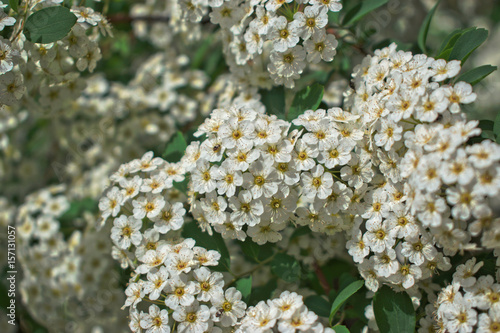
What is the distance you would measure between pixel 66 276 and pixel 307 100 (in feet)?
6.74

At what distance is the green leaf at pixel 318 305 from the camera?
7.18 ft

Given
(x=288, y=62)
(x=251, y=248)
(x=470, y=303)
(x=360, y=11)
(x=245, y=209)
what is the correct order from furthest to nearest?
(x=360, y=11)
(x=288, y=62)
(x=251, y=248)
(x=245, y=209)
(x=470, y=303)

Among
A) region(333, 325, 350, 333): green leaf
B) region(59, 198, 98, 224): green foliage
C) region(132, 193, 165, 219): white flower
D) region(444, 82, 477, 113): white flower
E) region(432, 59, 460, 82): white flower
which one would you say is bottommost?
region(59, 198, 98, 224): green foliage

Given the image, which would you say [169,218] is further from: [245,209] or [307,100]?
[307,100]

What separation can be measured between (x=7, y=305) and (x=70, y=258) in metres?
0.65

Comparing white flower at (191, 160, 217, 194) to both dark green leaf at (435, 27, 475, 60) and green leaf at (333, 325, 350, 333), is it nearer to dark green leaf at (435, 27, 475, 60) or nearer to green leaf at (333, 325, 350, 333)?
green leaf at (333, 325, 350, 333)

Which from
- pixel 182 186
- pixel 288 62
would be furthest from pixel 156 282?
pixel 288 62

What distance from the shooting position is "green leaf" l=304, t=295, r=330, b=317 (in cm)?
219

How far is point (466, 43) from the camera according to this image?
206 centimetres

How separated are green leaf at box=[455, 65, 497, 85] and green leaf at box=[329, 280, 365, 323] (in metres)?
1.10

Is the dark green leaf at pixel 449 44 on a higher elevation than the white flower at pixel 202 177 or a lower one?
higher

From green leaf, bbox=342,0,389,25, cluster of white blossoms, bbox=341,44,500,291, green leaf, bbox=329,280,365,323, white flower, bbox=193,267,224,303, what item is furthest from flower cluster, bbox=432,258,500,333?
green leaf, bbox=342,0,389,25

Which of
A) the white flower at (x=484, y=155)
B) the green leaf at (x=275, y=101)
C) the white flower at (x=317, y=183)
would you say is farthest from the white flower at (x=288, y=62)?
the white flower at (x=484, y=155)

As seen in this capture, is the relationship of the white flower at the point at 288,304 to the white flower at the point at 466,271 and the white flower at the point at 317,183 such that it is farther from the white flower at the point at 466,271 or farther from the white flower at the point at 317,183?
the white flower at the point at 466,271
